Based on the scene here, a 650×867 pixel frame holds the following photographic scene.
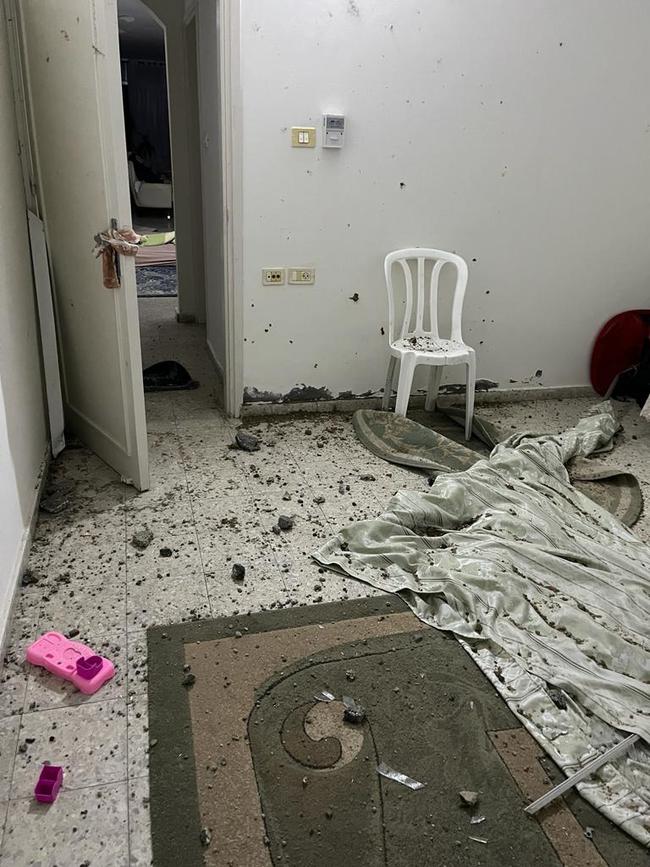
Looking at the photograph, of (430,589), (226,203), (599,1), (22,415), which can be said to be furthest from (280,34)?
(430,589)

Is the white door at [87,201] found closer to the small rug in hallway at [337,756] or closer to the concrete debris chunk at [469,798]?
the small rug in hallway at [337,756]

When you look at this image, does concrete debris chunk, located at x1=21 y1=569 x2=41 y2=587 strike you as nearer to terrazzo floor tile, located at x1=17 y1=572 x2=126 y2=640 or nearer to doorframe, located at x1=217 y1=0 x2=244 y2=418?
terrazzo floor tile, located at x1=17 y1=572 x2=126 y2=640

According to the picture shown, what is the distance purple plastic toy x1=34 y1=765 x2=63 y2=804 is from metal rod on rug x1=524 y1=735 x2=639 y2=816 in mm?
1036

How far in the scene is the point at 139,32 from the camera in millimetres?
7750

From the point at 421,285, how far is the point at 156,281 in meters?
3.34

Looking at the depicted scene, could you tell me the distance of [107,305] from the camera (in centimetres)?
238

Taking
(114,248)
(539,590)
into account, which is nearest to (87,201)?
(114,248)

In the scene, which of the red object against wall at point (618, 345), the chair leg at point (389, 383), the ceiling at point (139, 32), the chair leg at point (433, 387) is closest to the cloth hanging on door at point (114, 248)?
the chair leg at point (389, 383)

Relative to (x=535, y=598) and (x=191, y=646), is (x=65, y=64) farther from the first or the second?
(x=535, y=598)

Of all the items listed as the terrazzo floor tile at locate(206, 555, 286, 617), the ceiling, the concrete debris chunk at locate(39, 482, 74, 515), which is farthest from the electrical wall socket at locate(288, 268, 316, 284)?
the ceiling

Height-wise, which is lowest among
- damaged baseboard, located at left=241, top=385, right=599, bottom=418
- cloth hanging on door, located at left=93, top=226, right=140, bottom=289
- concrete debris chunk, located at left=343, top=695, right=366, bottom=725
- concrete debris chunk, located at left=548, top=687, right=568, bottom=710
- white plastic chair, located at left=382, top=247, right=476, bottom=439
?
concrete debris chunk, located at left=343, top=695, right=366, bottom=725

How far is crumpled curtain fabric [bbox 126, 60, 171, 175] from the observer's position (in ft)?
32.4

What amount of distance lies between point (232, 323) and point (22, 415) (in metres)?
1.16

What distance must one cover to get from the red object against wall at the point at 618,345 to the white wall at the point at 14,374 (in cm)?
298
